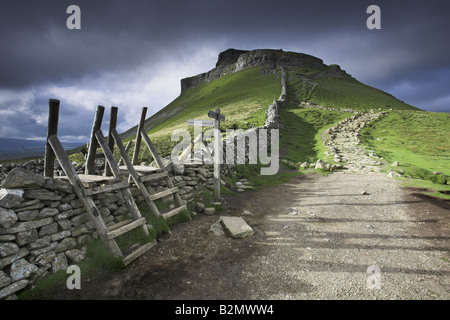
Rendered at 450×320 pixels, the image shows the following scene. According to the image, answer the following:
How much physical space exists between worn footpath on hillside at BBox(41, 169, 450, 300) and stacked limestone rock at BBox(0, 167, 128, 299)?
64 cm

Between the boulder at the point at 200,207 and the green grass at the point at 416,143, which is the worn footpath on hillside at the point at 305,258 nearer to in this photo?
the boulder at the point at 200,207

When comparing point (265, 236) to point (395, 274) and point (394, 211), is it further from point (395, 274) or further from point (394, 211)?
point (394, 211)

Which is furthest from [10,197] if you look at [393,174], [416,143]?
[416,143]

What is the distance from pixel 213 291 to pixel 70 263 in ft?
10.8

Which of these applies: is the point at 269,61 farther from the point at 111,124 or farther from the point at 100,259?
the point at 100,259

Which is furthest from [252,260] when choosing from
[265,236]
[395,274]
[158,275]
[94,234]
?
[94,234]

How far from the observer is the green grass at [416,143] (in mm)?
12125

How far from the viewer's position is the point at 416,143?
1983cm

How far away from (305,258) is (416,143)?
21143mm

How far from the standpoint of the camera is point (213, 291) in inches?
179

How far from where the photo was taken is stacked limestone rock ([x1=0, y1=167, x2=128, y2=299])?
13.6 ft

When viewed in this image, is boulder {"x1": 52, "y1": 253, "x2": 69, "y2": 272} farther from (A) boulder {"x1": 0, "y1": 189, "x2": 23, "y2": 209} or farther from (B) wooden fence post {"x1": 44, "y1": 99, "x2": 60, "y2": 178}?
(B) wooden fence post {"x1": 44, "y1": 99, "x2": 60, "y2": 178}

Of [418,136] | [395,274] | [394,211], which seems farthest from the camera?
[418,136]

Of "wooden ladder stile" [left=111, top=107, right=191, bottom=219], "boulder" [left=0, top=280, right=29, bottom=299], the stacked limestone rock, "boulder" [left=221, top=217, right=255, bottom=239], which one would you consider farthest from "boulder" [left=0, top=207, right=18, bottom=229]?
"boulder" [left=221, top=217, right=255, bottom=239]
